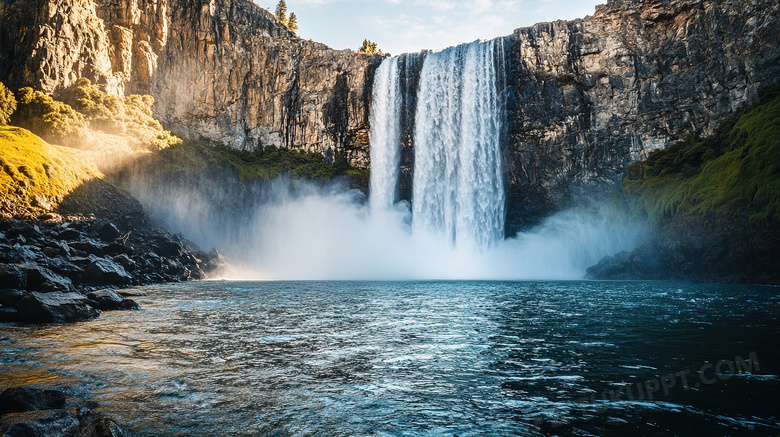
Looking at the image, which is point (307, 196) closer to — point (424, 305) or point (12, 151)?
point (12, 151)

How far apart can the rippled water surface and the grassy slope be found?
24.9 meters

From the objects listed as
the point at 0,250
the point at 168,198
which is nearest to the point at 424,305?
the point at 0,250

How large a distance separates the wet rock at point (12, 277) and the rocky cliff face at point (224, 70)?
43101 mm

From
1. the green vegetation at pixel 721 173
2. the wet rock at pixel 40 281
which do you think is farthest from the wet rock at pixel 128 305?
the green vegetation at pixel 721 173

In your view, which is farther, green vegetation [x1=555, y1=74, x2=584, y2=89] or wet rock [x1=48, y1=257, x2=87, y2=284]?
green vegetation [x1=555, y1=74, x2=584, y2=89]

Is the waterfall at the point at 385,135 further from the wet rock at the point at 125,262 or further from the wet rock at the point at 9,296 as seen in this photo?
the wet rock at the point at 9,296

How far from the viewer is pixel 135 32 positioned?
56.8 m

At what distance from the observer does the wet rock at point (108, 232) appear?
1374 inches

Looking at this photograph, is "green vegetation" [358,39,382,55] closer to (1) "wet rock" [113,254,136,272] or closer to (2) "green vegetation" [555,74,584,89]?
(2) "green vegetation" [555,74,584,89]

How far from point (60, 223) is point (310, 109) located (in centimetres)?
4059

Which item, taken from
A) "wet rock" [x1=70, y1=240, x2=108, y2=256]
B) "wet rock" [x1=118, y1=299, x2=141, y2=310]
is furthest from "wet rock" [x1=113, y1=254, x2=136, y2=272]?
"wet rock" [x1=118, y1=299, x2=141, y2=310]

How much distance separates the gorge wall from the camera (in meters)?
47.3

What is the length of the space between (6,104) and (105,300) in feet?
136

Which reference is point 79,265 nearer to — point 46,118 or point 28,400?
point 28,400
